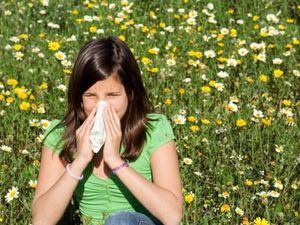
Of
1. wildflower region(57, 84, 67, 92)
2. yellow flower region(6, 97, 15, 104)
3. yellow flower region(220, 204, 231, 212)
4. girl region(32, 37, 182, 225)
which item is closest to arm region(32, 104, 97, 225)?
girl region(32, 37, 182, 225)

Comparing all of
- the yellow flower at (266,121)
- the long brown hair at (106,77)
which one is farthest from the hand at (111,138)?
the yellow flower at (266,121)

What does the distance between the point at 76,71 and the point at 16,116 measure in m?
1.30

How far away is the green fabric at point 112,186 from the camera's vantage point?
102 inches

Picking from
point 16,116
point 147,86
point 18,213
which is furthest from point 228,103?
point 18,213

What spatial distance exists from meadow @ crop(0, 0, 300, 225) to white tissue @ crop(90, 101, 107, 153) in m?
0.72

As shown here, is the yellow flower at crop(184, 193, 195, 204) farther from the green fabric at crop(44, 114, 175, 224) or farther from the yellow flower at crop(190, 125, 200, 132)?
the yellow flower at crop(190, 125, 200, 132)

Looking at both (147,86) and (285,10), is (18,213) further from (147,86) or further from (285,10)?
(285,10)

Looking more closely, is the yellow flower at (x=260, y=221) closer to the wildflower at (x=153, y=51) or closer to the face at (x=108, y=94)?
the face at (x=108, y=94)

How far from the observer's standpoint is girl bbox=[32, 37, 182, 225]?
7.88 ft

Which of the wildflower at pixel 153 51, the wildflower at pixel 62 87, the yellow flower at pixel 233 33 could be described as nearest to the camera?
the wildflower at pixel 62 87

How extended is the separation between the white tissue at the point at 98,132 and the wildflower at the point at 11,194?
75 centimetres

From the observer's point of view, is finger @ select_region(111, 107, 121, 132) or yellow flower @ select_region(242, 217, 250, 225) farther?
yellow flower @ select_region(242, 217, 250, 225)

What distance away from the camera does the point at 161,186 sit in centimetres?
252

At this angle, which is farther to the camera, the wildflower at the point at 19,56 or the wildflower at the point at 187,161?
the wildflower at the point at 19,56
